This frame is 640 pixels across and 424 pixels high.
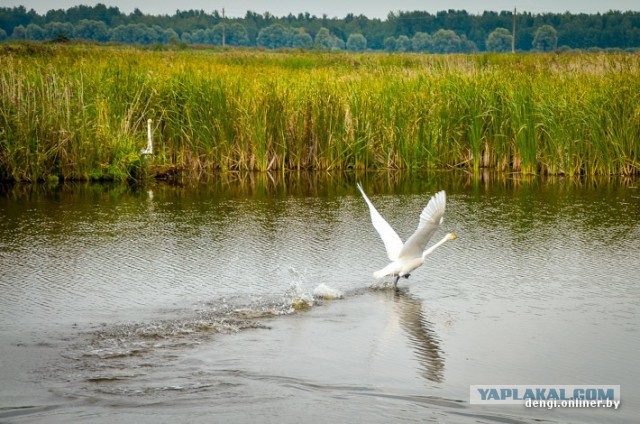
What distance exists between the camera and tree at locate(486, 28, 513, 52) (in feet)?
455

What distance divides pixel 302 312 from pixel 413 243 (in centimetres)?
113

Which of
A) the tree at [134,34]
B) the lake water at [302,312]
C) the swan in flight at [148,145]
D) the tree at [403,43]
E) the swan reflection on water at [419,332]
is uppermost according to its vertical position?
the tree at [134,34]

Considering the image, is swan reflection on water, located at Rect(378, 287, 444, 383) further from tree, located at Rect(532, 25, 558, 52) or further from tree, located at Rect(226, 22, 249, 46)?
tree, located at Rect(226, 22, 249, 46)

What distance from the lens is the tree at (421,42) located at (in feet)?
460

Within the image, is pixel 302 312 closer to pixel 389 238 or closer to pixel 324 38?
pixel 389 238

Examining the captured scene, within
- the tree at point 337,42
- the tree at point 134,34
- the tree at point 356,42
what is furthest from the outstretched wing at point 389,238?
the tree at point 356,42

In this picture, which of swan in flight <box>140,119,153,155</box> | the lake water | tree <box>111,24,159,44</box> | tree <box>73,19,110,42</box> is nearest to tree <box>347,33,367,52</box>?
tree <box>111,24,159,44</box>

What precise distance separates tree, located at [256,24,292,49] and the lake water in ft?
453

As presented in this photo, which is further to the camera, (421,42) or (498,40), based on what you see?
(421,42)

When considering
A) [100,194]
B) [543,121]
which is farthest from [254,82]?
[543,121]

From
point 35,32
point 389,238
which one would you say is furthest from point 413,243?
point 35,32

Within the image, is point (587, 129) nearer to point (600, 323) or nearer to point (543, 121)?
point (543, 121)

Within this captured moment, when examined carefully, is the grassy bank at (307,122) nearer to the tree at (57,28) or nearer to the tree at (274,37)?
the tree at (57,28)

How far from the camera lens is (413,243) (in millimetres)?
7758
